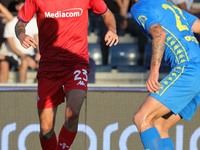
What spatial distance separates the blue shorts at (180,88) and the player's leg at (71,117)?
2.76 ft

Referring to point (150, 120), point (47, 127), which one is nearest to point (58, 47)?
point (47, 127)

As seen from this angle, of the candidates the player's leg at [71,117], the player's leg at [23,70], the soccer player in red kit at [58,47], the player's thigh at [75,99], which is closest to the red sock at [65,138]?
the player's leg at [71,117]

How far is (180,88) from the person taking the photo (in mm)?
3543

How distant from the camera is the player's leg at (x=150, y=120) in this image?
11.5 feet

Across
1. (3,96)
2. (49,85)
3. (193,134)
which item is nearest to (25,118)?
(3,96)

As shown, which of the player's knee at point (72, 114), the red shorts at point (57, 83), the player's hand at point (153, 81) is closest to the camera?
the player's hand at point (153, 81)

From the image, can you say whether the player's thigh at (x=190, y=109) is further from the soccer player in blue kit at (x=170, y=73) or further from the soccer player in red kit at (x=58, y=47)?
the soccer player in red kit at (x=58, y=47)

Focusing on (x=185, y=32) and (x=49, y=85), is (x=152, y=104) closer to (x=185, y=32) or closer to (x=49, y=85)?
(x=185, y=32)

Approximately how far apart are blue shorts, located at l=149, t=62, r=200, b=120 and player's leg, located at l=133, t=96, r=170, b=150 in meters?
0.05

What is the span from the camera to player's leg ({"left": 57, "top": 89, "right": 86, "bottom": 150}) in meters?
4.04

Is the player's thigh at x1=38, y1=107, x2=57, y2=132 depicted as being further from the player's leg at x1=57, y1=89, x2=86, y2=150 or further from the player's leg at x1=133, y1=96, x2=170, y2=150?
the player's leg at x1=133, y1=96, x2=170, y2=150

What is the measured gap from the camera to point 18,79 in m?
5.45

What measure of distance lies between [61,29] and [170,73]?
1.32m

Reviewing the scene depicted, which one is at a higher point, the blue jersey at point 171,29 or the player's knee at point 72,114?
the blue jersey at point 171,29
